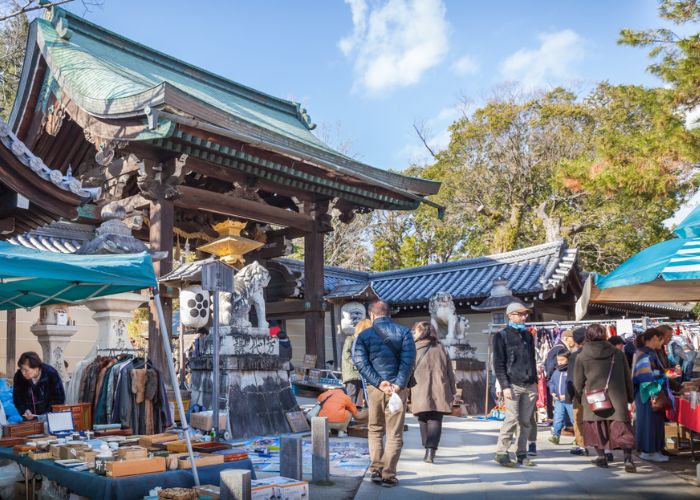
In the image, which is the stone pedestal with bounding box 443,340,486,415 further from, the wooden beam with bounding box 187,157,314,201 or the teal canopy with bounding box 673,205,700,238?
the teal canopy with bounding box 673,205,700,238

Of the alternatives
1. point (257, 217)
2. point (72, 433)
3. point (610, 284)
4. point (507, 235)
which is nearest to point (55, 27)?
point (257, 217)

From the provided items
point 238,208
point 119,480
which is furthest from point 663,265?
point 238,208

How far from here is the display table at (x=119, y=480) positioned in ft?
13.2

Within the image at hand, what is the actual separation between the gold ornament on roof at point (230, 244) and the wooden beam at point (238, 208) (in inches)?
16.6

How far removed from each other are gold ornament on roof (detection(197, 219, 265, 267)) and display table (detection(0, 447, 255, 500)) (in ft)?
25.0

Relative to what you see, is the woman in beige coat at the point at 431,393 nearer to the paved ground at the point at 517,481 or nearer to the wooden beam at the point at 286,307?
the paved ground at the point at 517,481

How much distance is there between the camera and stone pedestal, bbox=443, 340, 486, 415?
13.1 meters

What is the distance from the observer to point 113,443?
5.04 meters

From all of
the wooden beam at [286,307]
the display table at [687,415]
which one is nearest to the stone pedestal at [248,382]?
the wooden beam at [286,307]

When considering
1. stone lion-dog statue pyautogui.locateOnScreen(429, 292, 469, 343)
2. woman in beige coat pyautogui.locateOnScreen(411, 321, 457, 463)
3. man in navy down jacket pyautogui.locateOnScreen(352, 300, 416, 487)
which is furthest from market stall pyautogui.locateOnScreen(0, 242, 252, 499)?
stone lion-dog statue pyautogui.locateOnScreen(429, 292, 469, 343)

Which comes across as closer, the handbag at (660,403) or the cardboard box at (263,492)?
the cardboard box at (263,492)

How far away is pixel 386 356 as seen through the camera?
5.80 meters

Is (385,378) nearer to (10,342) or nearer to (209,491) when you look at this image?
(209,491)

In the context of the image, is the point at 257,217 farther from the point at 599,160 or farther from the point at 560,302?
the point at 560,302
